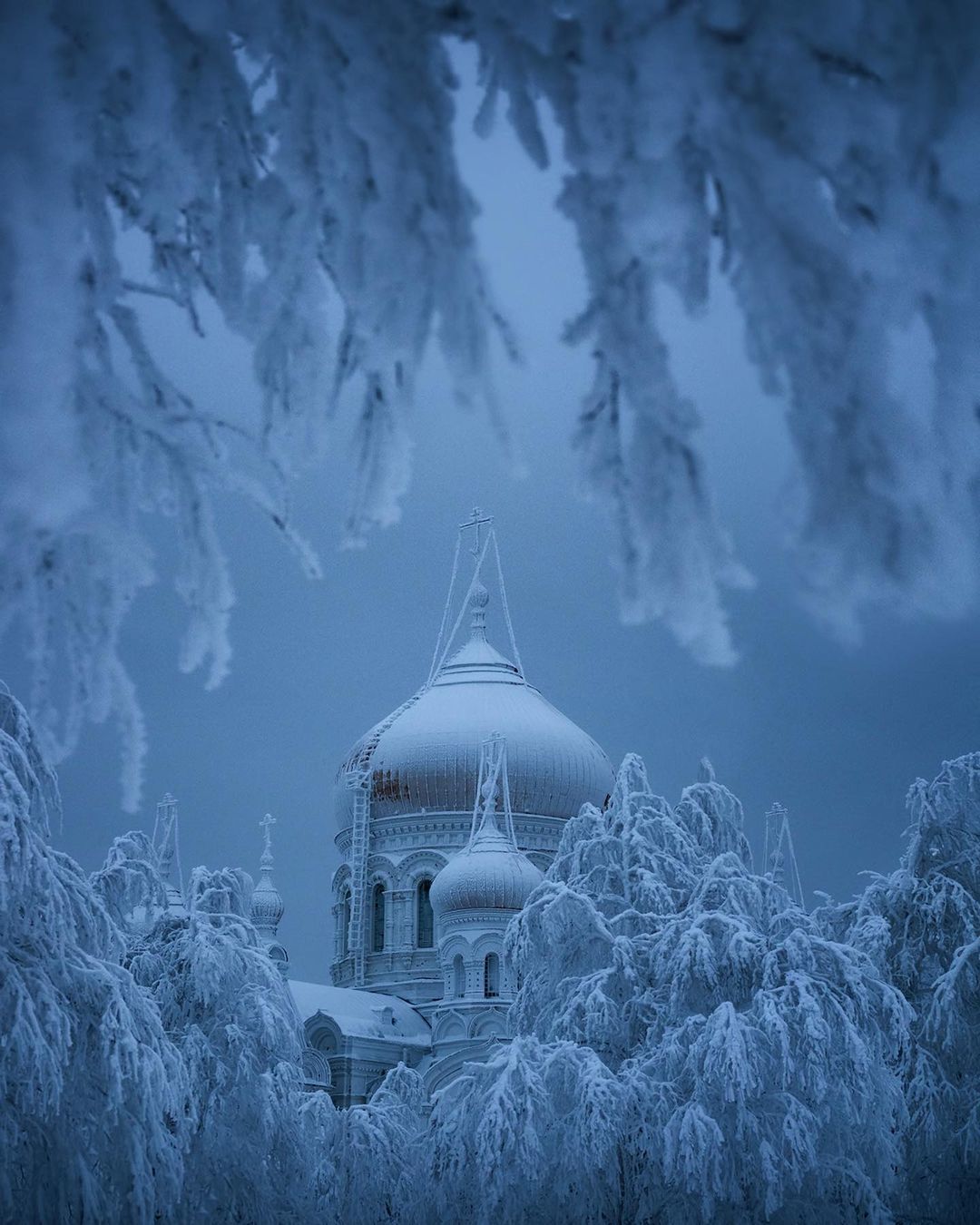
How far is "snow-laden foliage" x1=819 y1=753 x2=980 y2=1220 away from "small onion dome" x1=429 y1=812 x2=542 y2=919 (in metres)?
14.0

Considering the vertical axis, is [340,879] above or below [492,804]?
above

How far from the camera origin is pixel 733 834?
21766 millimetres

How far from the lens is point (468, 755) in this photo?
41.7 meters

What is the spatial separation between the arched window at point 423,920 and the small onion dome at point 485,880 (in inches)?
186

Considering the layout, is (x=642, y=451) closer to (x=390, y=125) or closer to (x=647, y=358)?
(x=647, y=358)

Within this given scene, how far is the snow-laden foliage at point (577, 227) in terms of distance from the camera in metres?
3.18

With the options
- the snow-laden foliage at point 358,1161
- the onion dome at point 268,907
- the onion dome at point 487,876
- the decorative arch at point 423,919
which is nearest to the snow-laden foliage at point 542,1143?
the snow-laden foliage at point 358,1161

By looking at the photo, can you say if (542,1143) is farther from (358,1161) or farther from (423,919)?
(423,919)

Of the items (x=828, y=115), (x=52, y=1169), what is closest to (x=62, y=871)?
(x=52, y=1169)

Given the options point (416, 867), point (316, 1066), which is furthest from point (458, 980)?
point (416, 867)

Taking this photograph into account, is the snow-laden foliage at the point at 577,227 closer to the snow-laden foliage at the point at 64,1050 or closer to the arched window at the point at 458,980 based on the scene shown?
the snow-laden foliage at the point at 64,1050

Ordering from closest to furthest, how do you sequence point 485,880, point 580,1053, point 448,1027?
1. point 580,1053
2. point 485,880
3. point 448,1027

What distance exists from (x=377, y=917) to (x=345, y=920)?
1403 mm

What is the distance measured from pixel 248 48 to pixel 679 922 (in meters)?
15.2
